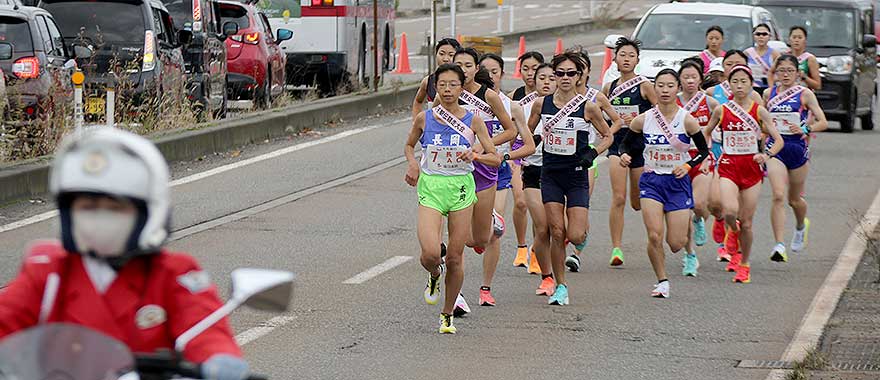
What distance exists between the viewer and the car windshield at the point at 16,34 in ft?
53.3

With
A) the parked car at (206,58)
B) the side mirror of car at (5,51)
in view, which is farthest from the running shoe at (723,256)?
the parked car at (206,58)

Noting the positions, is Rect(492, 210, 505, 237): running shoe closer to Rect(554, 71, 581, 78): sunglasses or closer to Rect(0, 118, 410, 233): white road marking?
Rect(554, 71, 581, 78): sunglasses

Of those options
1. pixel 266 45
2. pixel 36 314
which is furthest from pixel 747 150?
pixel 266 45

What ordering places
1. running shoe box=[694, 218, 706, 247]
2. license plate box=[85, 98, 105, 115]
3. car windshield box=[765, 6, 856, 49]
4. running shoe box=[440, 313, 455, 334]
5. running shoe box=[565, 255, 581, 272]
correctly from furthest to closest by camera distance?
car windshield box=[765, 6, 856, 49], license plate box=[85, 98, 105, 115], running shoe box=[694, 218, 706, 247], running shoe box=[565, 255, 581, 272], running shoe box=[440, 313, 455, 334]

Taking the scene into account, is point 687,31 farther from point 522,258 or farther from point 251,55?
point 522,258

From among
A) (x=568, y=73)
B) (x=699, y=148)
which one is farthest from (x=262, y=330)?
(x=699, y=148)

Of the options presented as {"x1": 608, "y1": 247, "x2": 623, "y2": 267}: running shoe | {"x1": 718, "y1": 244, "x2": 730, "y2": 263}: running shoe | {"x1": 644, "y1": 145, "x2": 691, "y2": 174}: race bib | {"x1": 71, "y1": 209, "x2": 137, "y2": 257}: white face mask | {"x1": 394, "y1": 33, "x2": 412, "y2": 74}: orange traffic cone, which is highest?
{"x1": 71, "y1": 209, "x2": 137, "y2": 257}: white face mask

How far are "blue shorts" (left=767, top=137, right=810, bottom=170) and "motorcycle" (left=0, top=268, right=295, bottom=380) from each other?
10.1m

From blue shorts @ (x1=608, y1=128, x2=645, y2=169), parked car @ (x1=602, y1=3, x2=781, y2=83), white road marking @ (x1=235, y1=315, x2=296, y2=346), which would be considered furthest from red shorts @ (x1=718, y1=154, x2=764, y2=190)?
parked car @ (x1=602, y1=3, x2=781, y2=83)

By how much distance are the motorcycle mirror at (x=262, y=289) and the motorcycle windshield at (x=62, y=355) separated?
25 cm

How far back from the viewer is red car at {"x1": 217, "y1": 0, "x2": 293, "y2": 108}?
A: 22891 mm

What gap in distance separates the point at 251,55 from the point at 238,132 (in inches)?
138

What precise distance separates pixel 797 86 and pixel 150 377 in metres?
10.6

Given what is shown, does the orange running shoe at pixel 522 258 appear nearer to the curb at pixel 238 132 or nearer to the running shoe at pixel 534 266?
the running shoe at pixel 534 266
